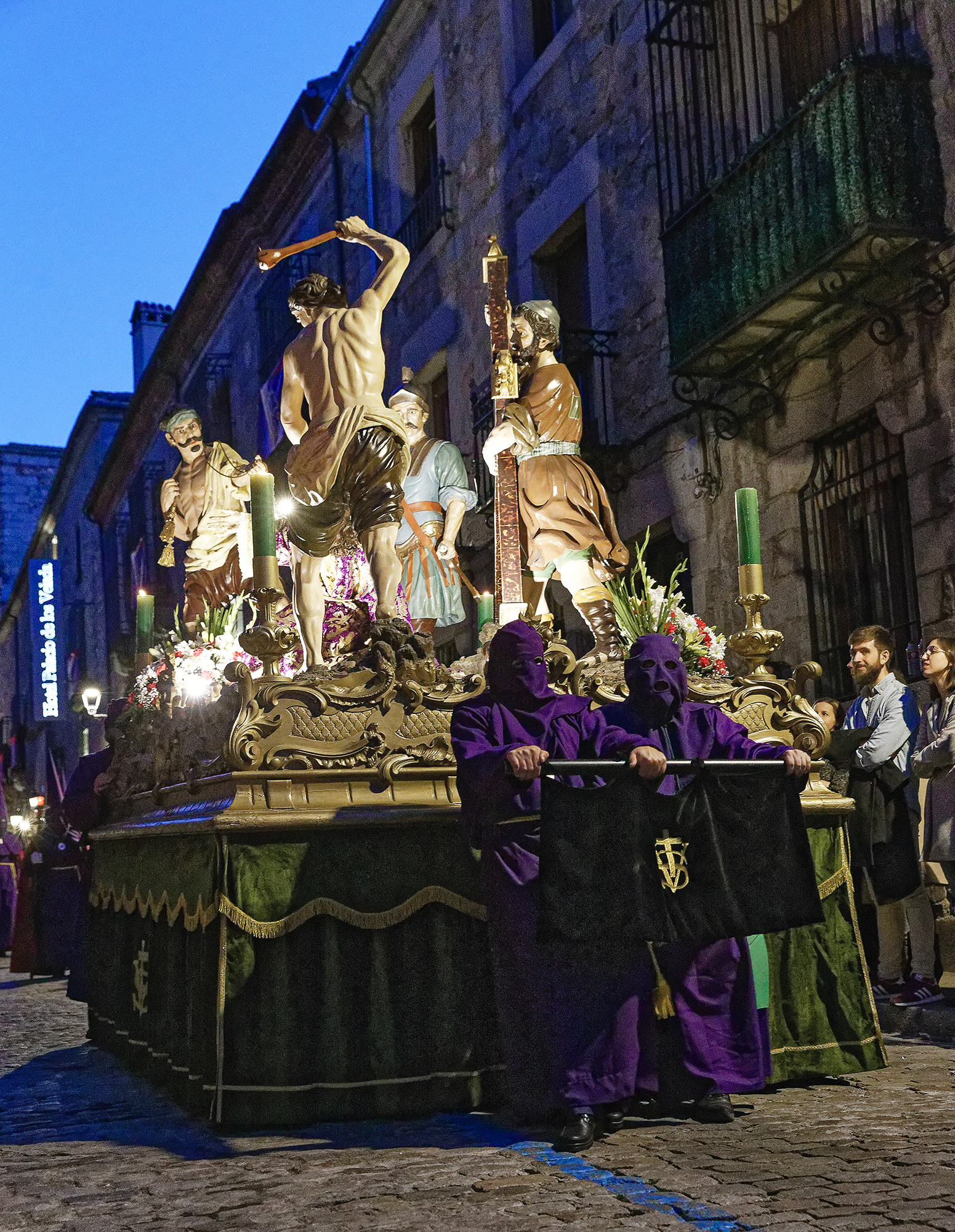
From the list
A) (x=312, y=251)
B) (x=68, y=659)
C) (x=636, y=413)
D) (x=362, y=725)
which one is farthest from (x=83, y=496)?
(x=362, y=725)

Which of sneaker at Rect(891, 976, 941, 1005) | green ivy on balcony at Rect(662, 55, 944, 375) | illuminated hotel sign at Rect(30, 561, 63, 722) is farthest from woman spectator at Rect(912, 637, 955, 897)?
illuminated hotel sign at Rect(30, 561, 63, 722)

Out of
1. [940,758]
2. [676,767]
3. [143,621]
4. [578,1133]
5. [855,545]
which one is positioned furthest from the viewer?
[855,545]

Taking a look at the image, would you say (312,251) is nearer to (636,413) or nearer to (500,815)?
(636,413)

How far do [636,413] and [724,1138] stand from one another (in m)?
9.26

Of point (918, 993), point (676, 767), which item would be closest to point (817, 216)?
point (918, 993)

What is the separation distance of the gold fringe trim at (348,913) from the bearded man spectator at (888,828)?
259cm

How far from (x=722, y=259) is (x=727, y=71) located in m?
1.93

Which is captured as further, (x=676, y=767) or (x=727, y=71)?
(x=727, y=71)

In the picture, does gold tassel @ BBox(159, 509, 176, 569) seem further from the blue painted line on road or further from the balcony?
the blue painted line on road

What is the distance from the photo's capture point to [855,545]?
11.0 m

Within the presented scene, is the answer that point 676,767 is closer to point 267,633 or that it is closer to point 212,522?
point 267,633

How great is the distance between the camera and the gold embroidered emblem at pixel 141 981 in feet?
23.9

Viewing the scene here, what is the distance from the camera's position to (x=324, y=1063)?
5488 millimetres

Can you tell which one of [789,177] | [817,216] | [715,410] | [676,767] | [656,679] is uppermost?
[789,177]
